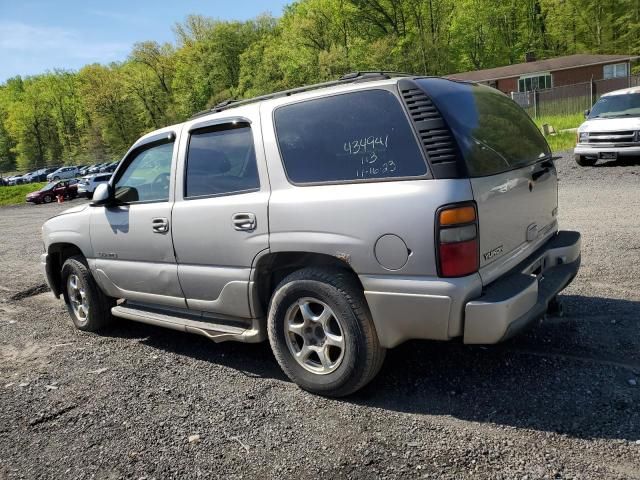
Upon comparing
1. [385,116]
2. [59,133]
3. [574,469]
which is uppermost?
[59,133]

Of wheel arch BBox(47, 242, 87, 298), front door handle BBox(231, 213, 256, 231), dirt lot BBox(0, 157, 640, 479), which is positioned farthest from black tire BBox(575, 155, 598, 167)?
wheel arch BBox(47, 242, 87, 298)

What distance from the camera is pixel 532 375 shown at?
348 centimetres

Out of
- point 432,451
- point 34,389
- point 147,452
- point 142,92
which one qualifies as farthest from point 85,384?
point 142,92

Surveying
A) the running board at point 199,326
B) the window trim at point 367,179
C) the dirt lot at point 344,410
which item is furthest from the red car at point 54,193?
the window trim at point 367,179

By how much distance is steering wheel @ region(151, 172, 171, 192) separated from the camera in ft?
14.2

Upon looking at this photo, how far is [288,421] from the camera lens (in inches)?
128

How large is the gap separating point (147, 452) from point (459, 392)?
1.97 m

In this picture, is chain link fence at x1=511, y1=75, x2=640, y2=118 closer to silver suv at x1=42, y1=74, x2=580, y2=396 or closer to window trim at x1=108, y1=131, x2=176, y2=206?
silver suv at x1=42, y1=74, x2=580, y2=396

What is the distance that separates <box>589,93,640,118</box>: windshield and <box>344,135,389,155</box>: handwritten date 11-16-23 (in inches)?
490

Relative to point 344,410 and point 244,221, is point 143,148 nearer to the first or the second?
point 244,221

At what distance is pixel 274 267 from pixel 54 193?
33.4 meters

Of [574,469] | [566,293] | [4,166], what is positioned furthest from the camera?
[4,166]

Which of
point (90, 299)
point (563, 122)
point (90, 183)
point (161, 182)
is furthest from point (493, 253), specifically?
point (90, 183)

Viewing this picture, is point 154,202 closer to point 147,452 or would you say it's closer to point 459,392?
point 147,452
